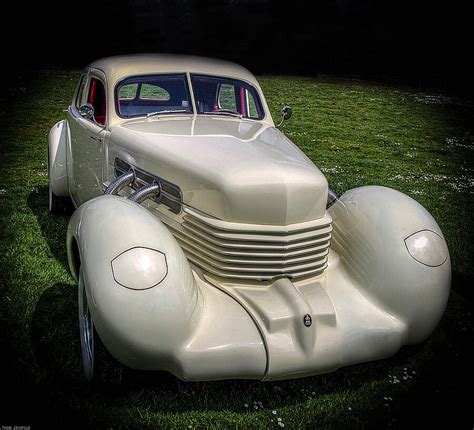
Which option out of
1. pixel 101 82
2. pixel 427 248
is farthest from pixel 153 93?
pixel 427 248

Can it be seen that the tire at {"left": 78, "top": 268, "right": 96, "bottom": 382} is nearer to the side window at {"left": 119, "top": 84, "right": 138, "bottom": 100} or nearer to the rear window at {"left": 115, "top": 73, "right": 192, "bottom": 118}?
the rear window at {"left": 115, "top": 73, "right": 192, "bottom": 118}

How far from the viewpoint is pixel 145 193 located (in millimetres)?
3283

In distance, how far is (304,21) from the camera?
1597cm

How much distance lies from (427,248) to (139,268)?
170 centimetres

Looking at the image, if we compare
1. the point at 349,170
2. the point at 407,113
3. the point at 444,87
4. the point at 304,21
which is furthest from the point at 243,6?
the point at 349,170

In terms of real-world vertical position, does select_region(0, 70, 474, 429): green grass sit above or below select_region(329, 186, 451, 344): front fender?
below

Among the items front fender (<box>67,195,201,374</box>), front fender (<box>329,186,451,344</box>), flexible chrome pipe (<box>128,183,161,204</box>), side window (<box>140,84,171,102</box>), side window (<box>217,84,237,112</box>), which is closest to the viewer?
front fender (<box>67,195,201,374</box>)

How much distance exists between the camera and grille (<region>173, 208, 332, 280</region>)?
2879 millimetres

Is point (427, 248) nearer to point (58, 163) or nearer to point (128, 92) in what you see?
point (128, 92)

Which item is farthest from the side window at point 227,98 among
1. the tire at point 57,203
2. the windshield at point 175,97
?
the tire at point 57,203

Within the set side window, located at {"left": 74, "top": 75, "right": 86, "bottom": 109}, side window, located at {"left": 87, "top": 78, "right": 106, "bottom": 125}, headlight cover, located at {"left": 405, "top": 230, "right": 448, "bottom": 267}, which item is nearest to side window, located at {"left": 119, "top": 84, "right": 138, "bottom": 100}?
side window, located at {"left": 87, "top": 78, "right": 106, "bottom": 125}

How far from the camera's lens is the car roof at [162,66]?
13.4 ft

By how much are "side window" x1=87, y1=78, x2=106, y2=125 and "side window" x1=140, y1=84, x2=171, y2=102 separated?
33cm

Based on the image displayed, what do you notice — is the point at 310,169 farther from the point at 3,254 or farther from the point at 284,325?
the point at 3,254
